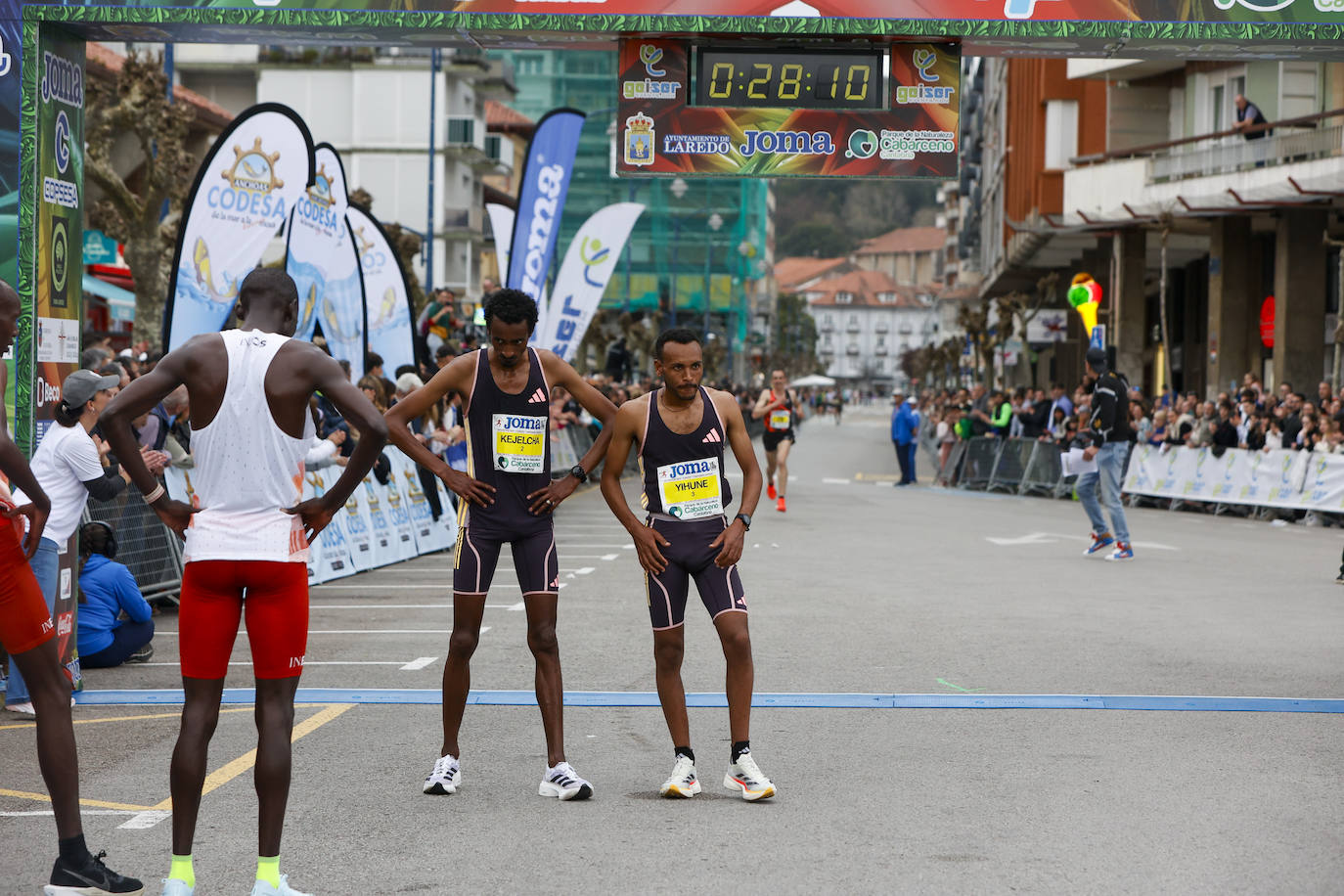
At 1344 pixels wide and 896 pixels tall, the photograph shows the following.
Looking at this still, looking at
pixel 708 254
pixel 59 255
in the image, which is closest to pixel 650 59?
pixel 59 255

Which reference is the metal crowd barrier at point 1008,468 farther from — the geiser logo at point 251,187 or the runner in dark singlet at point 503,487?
the runner in dark singlet at point 503,487

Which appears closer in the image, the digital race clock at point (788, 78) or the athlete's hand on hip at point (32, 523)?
the athlete's hand on hip at point (32, 523)

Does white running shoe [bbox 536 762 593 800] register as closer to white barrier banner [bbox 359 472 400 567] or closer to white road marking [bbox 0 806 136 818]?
white road marking [bbox 0 806 136 818]

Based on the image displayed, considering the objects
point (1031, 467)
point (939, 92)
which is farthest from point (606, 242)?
point (939, 92)

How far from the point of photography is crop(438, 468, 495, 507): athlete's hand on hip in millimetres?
6504

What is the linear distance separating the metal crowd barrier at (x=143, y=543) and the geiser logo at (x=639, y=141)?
13.0 feet

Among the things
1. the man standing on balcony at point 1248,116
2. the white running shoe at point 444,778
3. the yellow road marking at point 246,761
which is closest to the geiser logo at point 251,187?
the yellow road marking at point 246,761

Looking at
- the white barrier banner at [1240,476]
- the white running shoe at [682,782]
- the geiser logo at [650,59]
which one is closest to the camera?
the white running shoe at [682,782]

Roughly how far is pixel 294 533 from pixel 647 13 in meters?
4.58

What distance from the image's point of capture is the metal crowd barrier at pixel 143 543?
37.0 ft

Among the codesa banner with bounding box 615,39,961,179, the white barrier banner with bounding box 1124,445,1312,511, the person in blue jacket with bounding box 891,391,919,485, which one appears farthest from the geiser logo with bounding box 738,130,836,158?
the person in blue jacket with bounding box 891,391,919,485

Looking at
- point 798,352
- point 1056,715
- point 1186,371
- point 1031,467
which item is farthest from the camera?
point 798,352

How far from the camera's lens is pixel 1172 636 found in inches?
427

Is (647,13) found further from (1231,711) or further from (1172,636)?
(1172,636)
